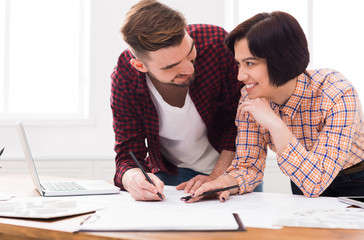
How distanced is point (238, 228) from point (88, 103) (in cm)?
256

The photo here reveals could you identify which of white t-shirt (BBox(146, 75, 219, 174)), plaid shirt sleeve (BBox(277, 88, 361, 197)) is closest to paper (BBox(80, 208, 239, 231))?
plaid shirt sleeve (BBox(277, 88, 361, 197))

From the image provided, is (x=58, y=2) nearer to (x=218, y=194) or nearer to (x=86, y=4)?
(x=86, y=4)

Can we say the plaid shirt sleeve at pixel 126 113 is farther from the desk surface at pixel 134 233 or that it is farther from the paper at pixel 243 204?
the desk surface at pixel 134 233

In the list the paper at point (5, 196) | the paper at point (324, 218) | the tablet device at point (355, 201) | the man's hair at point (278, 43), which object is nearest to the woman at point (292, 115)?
the man's hair at point (278, 43)

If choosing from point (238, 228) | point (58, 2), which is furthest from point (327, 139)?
point (58, 2)

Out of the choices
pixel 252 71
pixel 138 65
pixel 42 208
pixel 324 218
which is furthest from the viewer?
pixel 138 65

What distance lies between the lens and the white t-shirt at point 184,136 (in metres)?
1.67

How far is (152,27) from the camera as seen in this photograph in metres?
1.39

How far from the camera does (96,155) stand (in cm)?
304

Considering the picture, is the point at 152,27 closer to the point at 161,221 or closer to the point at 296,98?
the point at 296,98

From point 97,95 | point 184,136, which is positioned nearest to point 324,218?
point 184,136

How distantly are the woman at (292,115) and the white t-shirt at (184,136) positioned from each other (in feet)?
0.86

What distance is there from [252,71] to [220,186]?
0.44 meters

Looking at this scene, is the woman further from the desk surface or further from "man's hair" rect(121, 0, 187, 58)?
the desk surface
